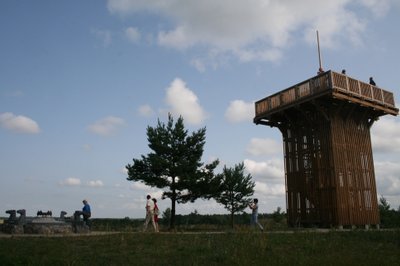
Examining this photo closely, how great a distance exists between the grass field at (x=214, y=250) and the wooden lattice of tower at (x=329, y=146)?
25.3 ft

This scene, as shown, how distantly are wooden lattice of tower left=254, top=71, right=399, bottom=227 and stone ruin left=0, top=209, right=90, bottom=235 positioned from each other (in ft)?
41.1

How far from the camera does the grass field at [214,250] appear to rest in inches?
405

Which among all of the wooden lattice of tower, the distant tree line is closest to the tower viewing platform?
the wooden lattice of tower

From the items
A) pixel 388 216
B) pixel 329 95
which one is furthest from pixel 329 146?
pixel 388 216

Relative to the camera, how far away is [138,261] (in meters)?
10.6

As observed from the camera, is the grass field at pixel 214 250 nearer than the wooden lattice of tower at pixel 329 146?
Yes

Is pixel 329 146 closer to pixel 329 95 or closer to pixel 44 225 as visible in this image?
pixel 329 95

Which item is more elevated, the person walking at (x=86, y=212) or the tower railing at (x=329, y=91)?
the tower railing at (x=329, y=91)

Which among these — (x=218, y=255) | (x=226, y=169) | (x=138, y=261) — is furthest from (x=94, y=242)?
(x=226, y=169)

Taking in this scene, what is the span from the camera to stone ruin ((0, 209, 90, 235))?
1914cm

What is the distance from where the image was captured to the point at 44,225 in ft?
63.1

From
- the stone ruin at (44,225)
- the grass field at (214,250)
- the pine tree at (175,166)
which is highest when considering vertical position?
the pine tree at (175,166)

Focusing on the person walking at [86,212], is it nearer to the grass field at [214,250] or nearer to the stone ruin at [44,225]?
the stone ruin at [44,225]

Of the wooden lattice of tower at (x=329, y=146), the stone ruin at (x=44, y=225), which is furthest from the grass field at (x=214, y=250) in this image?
the wooden lattice of tower at (x=329, y=146)
